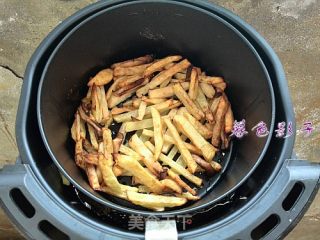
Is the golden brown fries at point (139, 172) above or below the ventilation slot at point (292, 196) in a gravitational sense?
below

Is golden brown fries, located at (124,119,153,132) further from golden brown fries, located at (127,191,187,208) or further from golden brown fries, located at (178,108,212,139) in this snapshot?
golden brown fries, located at (127,191,187,208)

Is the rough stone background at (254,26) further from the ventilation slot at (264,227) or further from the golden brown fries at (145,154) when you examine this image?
the ventilation slot at (264,227)

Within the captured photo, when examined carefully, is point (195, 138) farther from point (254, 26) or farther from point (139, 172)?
point (254, 26)

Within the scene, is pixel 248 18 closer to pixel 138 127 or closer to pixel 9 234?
pixel 138 127

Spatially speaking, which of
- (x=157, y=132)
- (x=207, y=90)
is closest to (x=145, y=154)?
(x=157, y=132)

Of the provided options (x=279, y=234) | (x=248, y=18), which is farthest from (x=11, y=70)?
(x=279, y=234)

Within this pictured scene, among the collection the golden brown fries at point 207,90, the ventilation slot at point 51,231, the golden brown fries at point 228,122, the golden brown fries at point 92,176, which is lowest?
the ventilation slot at point 51,231

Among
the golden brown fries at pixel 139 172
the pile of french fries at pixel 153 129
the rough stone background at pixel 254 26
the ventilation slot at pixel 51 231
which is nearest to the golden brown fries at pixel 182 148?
the pile of french fries at pixel 153 129
